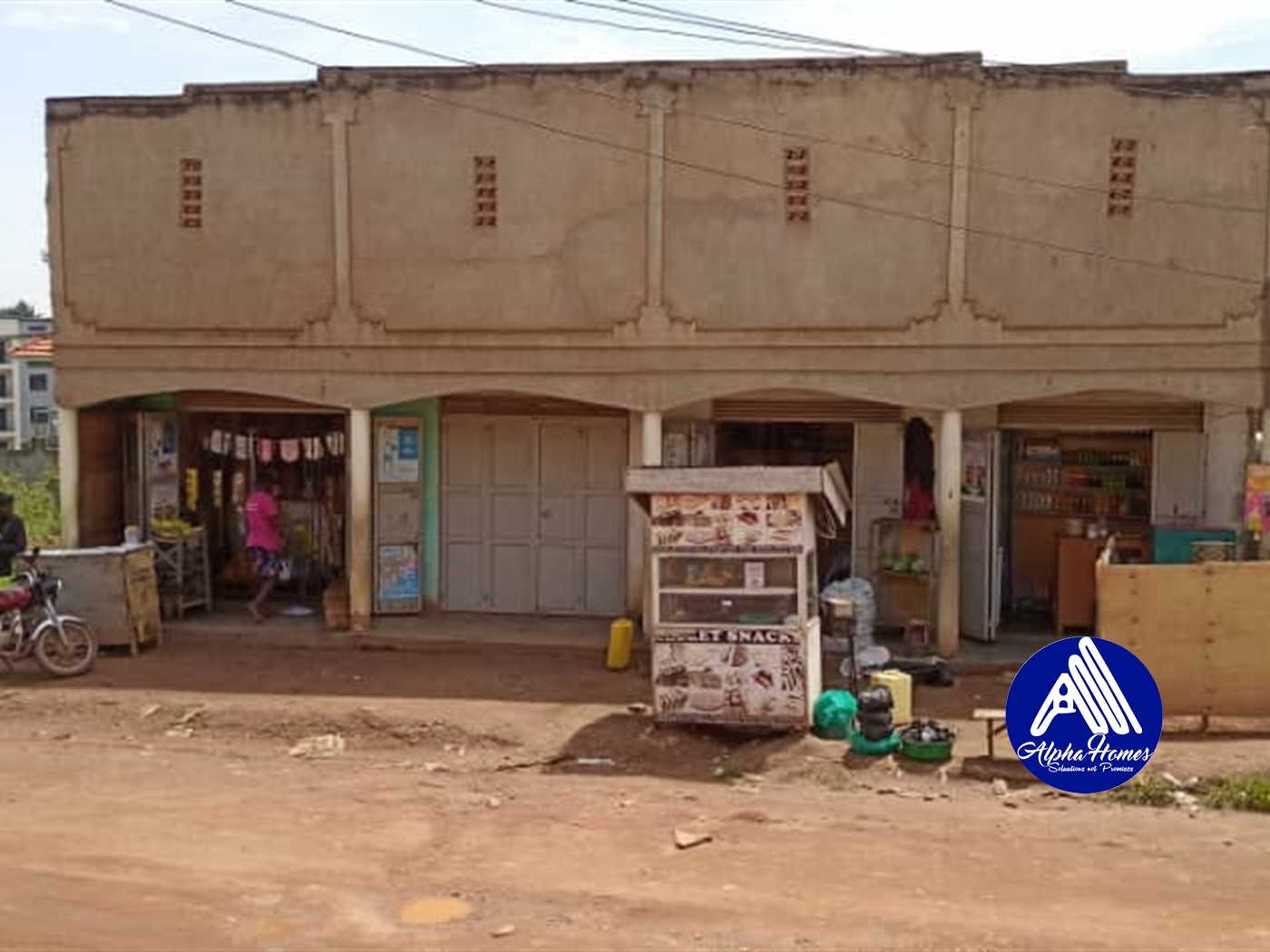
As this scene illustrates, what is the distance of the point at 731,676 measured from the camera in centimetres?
1112

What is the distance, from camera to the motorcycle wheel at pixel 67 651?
1340 centimetres

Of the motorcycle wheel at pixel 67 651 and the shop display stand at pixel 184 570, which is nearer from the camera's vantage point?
the motorcycle wheel at pixel 67 651

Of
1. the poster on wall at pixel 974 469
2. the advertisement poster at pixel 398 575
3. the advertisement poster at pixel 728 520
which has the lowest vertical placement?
the advertisement poster at pixel 398 575

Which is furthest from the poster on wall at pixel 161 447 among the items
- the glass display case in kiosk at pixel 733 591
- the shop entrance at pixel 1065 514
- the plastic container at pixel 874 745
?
the shop entrance at pixel 1065 514

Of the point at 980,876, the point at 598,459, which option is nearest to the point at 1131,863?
the point at 980,876

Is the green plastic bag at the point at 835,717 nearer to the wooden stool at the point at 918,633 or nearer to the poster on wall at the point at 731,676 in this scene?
the poster on wall at the point at 731,676

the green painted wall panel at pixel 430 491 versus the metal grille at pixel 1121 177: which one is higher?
the metal grille at pixel 1121 177

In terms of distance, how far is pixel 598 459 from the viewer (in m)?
16.1

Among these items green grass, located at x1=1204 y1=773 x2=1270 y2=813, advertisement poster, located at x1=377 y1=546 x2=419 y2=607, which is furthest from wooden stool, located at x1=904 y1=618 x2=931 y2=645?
advertisement poster, located at x1=377 y1=546 x2=419 y2=607

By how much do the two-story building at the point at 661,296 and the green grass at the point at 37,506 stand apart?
8183mm

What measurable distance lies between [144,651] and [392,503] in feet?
10.2

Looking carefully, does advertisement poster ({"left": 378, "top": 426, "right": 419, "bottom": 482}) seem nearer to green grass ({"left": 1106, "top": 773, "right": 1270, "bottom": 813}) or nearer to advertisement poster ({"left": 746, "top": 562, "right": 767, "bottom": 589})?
advertisement poster ({"left": 746, "top": 562, "right": 767, "bottom": 589})

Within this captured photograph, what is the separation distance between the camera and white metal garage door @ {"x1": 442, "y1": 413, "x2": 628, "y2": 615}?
16.1 metres

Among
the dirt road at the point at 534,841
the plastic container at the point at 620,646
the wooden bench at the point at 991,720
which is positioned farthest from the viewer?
the plastic container at the point at 620,646
